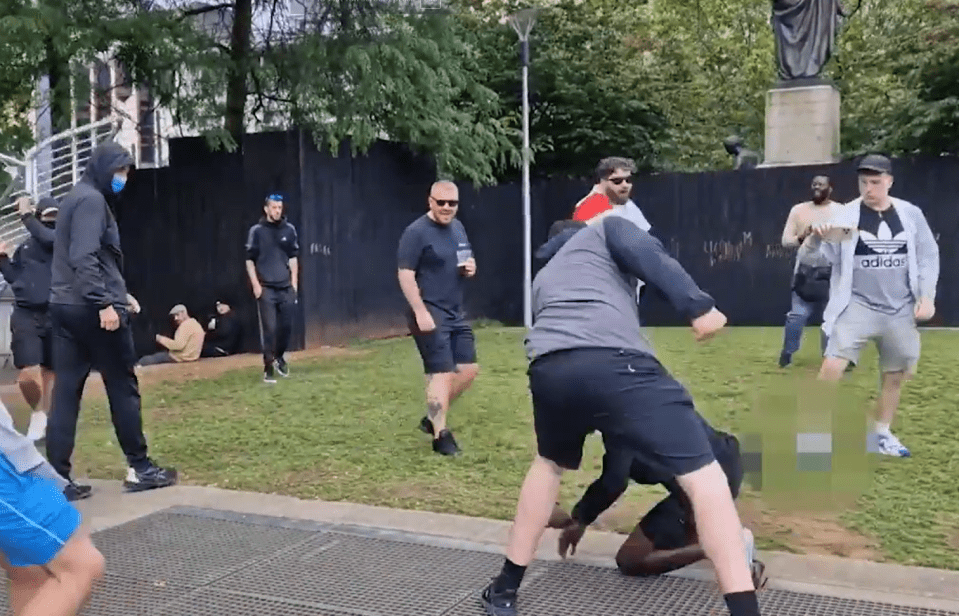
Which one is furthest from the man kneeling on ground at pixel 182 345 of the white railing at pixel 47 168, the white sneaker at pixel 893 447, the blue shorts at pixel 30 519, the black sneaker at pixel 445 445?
the blue shorts at pixel 30 519

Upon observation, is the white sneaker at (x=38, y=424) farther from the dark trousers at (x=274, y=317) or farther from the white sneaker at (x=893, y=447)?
the white sneaker at (x=893, y=447)

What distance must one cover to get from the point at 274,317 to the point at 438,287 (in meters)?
4.04

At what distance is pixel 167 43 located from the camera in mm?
13367

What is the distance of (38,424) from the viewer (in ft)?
25.3

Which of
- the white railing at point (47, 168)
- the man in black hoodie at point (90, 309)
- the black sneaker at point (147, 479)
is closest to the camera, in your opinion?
the man in black hoodie at point (90, 309)

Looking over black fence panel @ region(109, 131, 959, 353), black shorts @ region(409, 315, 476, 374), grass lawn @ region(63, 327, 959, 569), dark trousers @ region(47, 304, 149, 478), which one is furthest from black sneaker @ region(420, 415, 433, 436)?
black fence panel @ region(109, 131, 959, 353)

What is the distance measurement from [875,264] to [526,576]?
306cm

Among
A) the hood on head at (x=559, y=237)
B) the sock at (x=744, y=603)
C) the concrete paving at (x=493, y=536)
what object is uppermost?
the hood on head at (x=559, y=237)

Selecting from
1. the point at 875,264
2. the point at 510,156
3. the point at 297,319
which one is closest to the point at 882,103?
the point at 510,156

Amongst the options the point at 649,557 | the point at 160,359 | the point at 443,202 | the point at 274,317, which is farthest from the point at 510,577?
the point at 160,359

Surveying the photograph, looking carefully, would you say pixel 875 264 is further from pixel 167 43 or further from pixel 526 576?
pixel 167 43

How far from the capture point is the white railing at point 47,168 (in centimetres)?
1402

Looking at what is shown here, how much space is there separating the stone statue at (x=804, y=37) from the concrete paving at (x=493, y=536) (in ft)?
41.5

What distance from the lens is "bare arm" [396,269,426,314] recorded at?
6719mm
